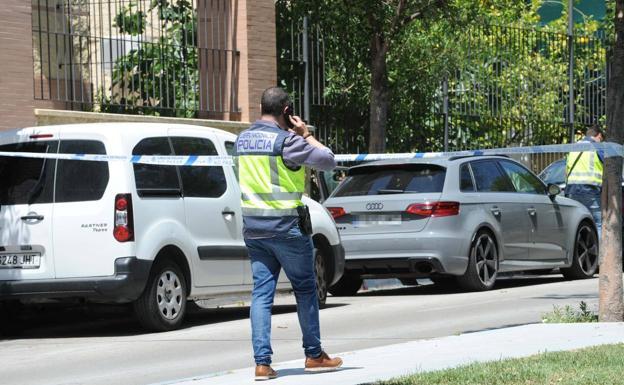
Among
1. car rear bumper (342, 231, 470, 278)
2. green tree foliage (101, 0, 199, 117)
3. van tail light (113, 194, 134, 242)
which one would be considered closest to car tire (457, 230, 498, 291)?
car rear bumper (342, 231, 470, 278)

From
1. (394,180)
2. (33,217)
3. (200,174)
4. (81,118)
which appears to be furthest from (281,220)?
(81,118)

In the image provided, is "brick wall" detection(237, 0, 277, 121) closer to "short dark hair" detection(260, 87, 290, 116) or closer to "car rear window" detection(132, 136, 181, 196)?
"car rear window" detection(132, 136, 181, 196)

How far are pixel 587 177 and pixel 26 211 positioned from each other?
33.0 feet

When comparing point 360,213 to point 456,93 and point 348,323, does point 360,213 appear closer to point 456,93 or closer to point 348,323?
point 348,323

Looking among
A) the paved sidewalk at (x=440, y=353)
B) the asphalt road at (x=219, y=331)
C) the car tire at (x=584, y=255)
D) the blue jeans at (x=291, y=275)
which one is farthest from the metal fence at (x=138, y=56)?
the blue jeans at (x=291, y=275)

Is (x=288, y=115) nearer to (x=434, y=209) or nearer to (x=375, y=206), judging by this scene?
(x=434, y=209)

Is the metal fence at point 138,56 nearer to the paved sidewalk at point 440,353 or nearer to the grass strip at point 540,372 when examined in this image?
the paved sidewalk at point 440,353

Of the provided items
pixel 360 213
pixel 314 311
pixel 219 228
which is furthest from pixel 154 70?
pixel 314 311

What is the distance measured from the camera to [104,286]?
1209 cm

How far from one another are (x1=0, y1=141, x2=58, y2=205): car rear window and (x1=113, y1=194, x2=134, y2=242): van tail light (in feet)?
2.31

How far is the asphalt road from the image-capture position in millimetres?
10250

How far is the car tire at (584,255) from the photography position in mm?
18266

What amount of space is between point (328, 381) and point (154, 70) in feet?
37.4

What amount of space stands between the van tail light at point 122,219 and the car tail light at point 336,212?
457 cm
